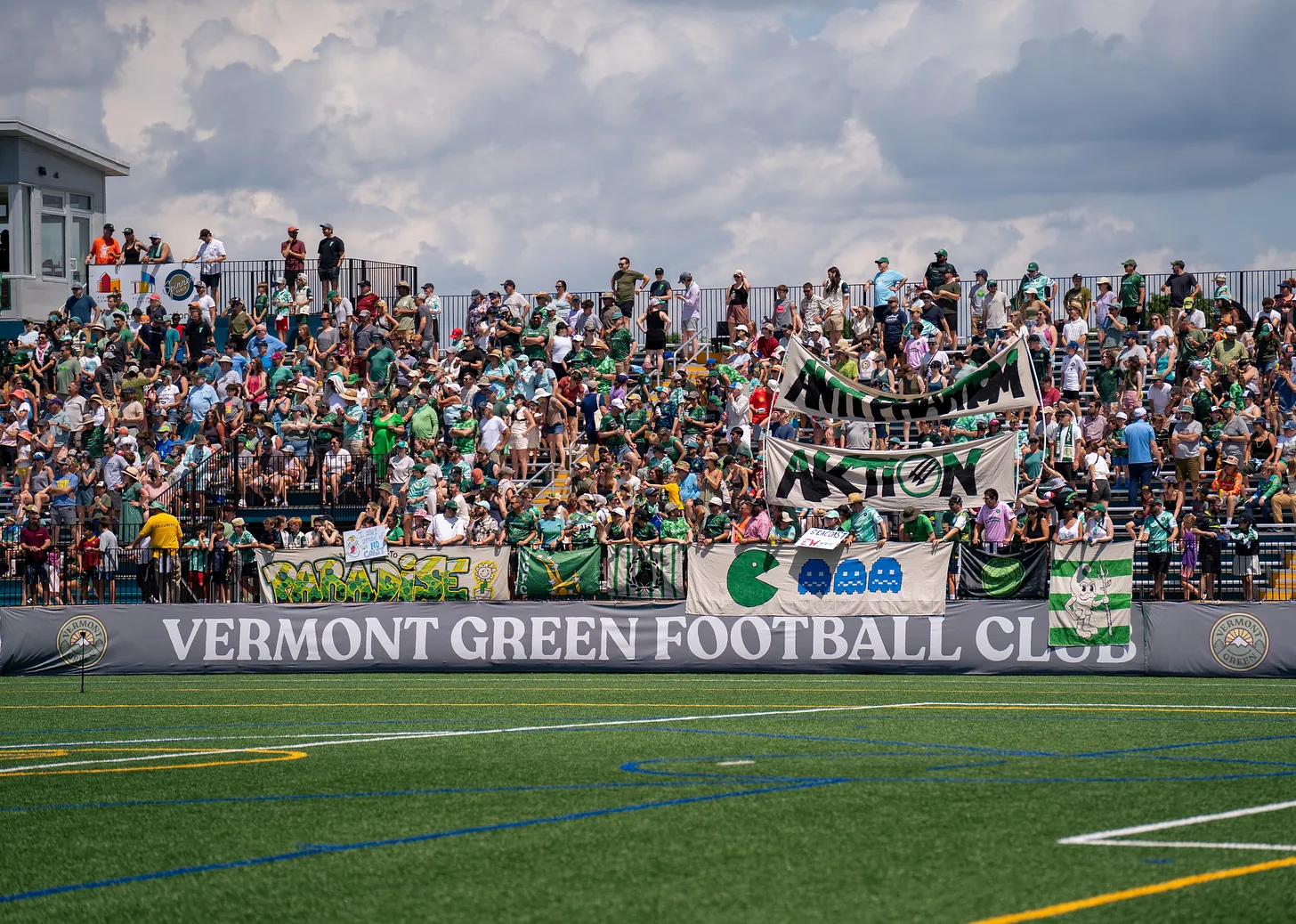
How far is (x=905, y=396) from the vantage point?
21.2 meters

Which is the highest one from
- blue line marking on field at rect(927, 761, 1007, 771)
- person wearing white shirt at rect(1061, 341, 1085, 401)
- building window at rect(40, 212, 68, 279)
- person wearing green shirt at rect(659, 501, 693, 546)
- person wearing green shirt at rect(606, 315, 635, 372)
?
building window at rect(40, 212, 68, 279)

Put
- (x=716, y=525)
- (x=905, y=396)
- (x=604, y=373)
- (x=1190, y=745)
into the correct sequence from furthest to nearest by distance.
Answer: (x=604, y=373) < (x=716, y=525) < (x=905, y=396) < (x=1190, y=745)

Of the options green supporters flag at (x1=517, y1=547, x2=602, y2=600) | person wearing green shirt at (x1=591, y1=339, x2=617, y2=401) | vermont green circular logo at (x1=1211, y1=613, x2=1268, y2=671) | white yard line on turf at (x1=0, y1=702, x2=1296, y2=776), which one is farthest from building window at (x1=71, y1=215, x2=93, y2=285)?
white yard line on turf at (x1=0, y1=702, x2=1296, y2=776)

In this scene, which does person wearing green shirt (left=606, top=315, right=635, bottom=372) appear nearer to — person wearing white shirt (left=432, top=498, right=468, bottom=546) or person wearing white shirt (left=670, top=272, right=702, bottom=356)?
person wearing white shirt (left=670, top=272, right=702, bottom=356)

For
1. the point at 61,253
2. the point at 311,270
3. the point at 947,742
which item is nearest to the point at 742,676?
the point at 947,742

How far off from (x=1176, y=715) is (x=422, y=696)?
7.59 metres

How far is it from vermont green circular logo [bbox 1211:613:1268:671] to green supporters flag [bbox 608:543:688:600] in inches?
267

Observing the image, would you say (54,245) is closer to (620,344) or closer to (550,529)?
(620,344)

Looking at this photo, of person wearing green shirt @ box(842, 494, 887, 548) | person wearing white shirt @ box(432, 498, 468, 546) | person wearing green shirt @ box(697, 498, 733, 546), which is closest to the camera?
person wearing green shirt @ box(842, 494, 887, 548)

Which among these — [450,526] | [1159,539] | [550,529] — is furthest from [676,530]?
[1159,539]

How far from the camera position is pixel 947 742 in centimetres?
1177

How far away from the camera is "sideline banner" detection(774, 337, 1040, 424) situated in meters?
20.8

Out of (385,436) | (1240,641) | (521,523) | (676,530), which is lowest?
(1240,641)

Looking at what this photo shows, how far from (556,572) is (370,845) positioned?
15143mm
